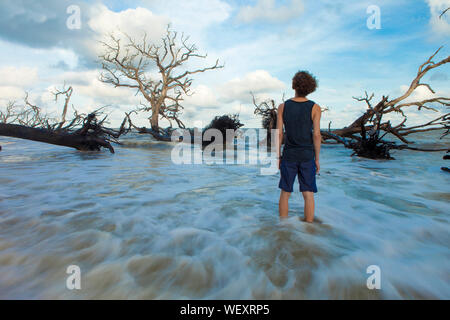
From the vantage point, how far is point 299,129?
9.88 ft

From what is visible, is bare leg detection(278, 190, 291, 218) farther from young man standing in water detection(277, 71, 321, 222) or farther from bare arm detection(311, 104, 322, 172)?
bare arm detection(311, 104, 322, 172)

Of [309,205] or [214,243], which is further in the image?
[309,205]

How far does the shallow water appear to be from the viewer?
1925mm

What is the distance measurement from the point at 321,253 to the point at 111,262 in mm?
1977

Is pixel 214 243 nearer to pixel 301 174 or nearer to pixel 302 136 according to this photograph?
pixel 301 174

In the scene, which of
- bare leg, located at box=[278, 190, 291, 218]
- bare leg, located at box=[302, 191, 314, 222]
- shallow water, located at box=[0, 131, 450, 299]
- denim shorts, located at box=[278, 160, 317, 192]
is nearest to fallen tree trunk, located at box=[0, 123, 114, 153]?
shallow water, located at box=[0, 131, 450, 299]

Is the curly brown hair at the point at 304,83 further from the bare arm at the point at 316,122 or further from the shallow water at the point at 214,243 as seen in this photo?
the shallow water at the point at 214,243

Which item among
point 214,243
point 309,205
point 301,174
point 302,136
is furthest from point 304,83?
point 214,243

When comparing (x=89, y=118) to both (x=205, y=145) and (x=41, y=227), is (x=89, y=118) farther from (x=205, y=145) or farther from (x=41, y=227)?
(x=41, y=227)

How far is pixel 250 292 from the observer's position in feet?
6.15

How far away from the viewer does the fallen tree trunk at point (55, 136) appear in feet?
29.0

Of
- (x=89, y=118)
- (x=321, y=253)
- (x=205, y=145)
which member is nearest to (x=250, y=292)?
(x=321, y=253)

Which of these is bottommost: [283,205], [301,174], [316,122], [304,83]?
[283,205]

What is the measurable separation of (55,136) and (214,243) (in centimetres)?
977
